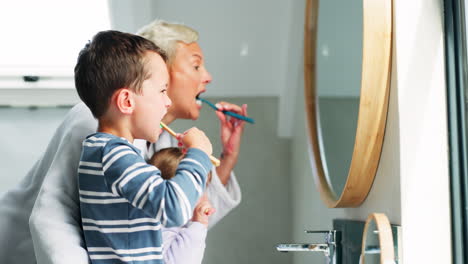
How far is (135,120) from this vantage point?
979mm

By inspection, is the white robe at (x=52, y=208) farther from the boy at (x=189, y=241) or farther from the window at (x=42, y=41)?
the window at (x=42, y=41)

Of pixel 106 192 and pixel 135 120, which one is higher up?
pixel 135 120

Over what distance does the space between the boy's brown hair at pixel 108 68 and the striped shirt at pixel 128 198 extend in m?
0.07

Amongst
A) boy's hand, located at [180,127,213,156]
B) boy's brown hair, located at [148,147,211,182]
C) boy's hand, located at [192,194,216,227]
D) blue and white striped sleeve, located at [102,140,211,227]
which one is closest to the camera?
blue and white striped sleeve, located at [102,140,211,227]

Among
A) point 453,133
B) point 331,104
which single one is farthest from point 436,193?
point 331,104

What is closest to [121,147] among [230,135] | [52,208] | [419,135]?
[52,208]

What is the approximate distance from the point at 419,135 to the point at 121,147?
45 centimetres

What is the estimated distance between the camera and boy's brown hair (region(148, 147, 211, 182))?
1331mm

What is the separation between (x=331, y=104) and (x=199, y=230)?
0.41m

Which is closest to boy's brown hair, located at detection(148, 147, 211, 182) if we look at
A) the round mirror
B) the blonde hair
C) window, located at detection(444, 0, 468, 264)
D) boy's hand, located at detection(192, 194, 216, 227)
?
boy's hand, located at detection(192, 194, 216, 227)

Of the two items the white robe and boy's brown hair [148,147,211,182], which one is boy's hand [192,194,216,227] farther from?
the white robe

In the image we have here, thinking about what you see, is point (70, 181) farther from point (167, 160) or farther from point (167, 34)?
point (167, 34)

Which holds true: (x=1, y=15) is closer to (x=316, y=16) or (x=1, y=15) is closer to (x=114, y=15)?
(x=114, y=15)

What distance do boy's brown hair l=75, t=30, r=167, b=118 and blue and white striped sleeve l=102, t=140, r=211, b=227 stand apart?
107mm
